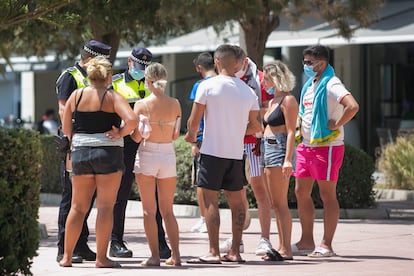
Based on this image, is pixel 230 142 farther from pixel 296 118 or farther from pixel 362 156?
pixel 362 156

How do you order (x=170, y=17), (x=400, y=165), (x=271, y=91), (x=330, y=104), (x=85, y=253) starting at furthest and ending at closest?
(x=400, y=165)
(x=170, y=17)
(x=271, y=91)
(x=330, y=104)
(x=85, y=253)

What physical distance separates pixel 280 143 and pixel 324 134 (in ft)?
1.46

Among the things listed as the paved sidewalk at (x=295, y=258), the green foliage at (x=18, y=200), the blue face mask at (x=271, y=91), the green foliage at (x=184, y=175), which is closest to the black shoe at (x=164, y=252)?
the paved sidewalk at (x=295, y=258)

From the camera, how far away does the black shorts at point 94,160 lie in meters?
8.48

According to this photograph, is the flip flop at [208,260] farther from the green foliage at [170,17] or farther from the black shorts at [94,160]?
the green foliage at [170,17]

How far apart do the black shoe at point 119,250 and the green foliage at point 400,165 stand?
864 centimetres

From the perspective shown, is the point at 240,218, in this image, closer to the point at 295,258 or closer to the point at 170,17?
the point at 295,258

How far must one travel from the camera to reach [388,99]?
25.7 m

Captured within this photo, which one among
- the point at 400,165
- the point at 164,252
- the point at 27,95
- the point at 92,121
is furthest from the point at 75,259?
the point at 27,95

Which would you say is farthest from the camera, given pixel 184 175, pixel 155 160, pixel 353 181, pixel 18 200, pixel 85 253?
pixel 184 175

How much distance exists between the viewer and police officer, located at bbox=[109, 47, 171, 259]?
9562 millimetres

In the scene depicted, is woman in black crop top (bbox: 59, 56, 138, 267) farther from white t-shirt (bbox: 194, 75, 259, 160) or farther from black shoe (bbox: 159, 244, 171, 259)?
black shoe (bbox: 159, 244, 171, 259)

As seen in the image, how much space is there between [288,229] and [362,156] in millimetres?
4899

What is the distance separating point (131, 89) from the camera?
9.62m
